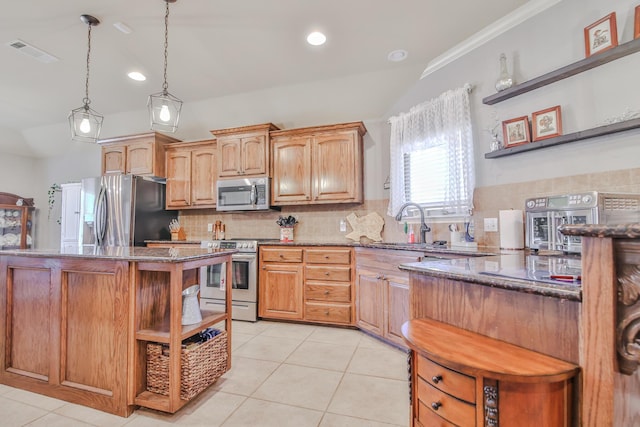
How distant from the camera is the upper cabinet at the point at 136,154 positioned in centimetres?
427

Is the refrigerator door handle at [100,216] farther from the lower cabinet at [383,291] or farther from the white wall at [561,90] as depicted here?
the white wall at [561,90]

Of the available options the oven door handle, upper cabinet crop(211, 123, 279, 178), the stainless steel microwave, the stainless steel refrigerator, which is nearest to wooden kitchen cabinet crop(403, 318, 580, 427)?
the oven door handle

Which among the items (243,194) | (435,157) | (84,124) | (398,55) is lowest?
(243,194)

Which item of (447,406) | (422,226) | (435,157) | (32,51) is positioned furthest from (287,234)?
(32,51)

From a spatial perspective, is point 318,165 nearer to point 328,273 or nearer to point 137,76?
point 328,273

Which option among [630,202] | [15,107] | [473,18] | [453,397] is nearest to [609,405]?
[453,397]

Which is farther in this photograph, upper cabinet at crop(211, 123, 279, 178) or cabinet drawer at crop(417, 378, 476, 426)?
upper cabinet at crop(211, 123, 279, 178)

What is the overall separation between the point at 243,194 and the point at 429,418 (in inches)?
133

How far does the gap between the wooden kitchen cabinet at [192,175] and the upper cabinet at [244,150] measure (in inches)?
8.2

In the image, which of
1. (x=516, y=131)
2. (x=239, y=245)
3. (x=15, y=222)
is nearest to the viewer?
(x=516, y=131)

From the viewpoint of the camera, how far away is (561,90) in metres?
2.11

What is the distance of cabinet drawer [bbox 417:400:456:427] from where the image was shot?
94cm

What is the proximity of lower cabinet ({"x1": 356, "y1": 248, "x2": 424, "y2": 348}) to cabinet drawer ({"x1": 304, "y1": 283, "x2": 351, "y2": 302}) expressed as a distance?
0.14 meters

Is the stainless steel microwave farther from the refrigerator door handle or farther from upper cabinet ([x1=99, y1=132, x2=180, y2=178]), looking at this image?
the refrigerator door handle
